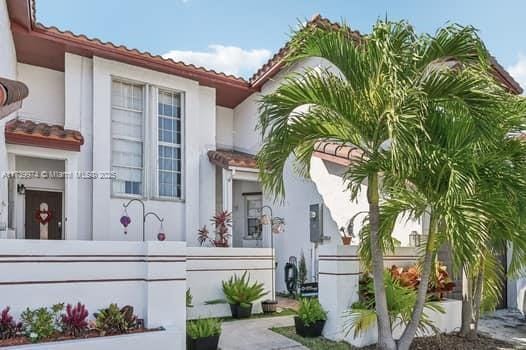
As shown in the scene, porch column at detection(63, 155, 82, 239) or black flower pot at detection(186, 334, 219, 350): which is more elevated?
porch column at detection(63, 155, 82, 239)

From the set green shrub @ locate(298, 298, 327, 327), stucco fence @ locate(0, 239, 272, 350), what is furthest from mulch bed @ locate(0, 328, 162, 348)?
green shrub @ locate(298, 298, 327, 327)

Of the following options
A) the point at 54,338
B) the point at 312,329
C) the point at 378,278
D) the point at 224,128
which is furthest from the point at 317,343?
the point at 224,128

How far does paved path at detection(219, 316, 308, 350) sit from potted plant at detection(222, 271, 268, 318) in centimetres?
33

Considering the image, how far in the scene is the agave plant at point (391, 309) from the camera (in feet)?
24.5

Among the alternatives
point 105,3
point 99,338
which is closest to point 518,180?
point 99,338

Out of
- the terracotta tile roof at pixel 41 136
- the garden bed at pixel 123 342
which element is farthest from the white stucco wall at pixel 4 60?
the garden bed at pixel 123 342

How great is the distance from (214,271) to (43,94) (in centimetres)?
655

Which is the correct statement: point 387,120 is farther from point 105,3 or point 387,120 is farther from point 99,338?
point 105,3

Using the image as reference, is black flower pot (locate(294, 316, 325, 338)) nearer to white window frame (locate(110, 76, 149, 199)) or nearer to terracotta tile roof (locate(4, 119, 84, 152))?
white window frame (locate(110, 76, 149, 199))

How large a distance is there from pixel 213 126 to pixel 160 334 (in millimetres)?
8131

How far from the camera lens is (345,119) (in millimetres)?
6375

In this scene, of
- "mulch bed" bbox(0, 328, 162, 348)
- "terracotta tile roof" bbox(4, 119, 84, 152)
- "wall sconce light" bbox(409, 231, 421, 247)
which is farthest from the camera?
"wall sconce light" bbox(409, 231, 421, 247)

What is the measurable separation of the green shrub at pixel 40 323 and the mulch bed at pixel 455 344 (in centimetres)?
502

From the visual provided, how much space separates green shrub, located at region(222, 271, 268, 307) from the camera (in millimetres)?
10000
